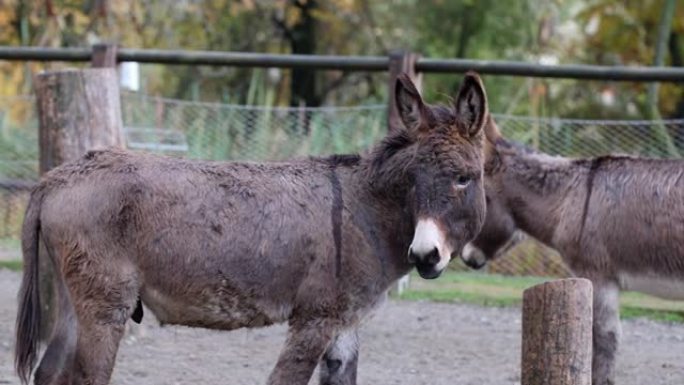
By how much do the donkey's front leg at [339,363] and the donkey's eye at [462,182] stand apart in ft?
3.70

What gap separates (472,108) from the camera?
528cm

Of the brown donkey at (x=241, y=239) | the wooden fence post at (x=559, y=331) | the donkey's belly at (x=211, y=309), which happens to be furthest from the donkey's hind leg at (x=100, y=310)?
the wooden fence post at (x=559, y=331)

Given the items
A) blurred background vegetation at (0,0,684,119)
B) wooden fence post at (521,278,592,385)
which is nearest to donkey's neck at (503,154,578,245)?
wooden fence post at (521,278,592,385)

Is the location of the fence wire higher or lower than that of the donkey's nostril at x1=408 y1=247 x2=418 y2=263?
lower

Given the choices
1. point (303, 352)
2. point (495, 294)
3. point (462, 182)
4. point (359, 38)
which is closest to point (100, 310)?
point (303, 352)

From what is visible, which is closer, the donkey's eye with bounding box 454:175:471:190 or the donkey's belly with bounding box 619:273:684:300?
the donkey's eye with bounding box 454:175:471:190

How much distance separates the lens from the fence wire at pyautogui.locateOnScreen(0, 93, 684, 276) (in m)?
10.8

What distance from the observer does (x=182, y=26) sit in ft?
62.0

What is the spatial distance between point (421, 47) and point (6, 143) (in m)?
8.99

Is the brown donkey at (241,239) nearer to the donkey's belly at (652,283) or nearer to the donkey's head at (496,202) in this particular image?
the donkey's belly at (652,283)

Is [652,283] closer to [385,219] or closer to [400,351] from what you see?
[400,351]

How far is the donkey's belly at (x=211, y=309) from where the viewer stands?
16.9 ft

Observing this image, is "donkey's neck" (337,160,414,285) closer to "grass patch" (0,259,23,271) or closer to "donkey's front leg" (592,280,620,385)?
"donkey's front leg" (592,280,620,385)

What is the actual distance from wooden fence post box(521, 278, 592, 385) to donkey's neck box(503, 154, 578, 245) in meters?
3.01
